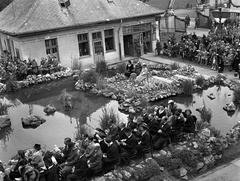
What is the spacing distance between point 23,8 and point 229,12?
21.2m

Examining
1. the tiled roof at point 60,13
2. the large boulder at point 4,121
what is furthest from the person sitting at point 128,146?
the tiled roof at point 60,13

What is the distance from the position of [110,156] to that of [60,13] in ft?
53.2

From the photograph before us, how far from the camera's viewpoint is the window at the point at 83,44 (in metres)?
24.2

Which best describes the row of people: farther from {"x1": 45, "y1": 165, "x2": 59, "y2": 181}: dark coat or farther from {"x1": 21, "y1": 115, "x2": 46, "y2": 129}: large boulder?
{"x1": 45, "y1": 165, "x2": 59, "y2": 181}: dark coat

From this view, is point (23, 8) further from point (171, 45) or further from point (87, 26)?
point (171, 45)

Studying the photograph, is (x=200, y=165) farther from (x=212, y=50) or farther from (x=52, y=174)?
(x=212, y=50)

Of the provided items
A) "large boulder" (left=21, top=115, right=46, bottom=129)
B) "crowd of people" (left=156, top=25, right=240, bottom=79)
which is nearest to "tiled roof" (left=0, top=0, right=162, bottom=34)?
"crowd of people" (left=156, top=25, right=240, bottom=79)

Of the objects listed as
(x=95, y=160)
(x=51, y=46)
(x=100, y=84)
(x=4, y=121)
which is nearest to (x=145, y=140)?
(x=95, y=160)

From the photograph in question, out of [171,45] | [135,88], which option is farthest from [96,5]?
[135,88]

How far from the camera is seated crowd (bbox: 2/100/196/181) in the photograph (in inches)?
362

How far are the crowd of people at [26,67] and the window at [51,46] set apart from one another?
1.02 meters

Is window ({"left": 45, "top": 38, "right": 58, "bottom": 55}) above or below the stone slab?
above

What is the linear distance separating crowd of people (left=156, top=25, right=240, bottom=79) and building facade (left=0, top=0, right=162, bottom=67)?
2.35 m

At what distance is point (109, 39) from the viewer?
2570cm
